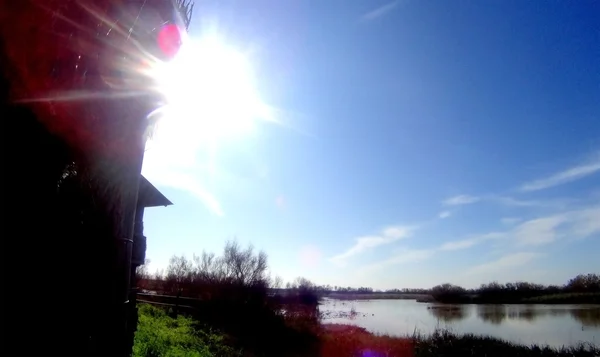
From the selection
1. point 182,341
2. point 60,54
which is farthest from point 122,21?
point 182,341

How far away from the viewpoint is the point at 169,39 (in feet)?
16.0

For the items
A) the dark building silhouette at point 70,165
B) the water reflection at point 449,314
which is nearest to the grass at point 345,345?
the dark building silhouette at point 70,165

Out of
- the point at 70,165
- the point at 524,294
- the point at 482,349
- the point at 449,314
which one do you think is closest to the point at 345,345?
the point at 482,349

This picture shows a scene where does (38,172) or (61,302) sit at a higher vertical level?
(38,172)

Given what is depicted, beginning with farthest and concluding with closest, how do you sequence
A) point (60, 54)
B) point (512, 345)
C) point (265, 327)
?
1. point (265, 327)
2. point (512, 345)
3. point (60, 54)

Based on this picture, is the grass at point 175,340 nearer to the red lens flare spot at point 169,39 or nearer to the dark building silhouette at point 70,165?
the dark building silhouette at point 70,165

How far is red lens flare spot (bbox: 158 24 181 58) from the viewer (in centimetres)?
474

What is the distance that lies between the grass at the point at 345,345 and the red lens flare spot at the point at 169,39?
13.1m

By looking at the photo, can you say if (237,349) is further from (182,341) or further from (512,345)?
(512,345)

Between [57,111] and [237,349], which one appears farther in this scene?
[237,349]

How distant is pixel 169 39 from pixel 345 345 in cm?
2040

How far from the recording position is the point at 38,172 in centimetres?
316

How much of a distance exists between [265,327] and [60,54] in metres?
25.5

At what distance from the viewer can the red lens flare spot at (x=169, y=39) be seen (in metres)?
4.74
